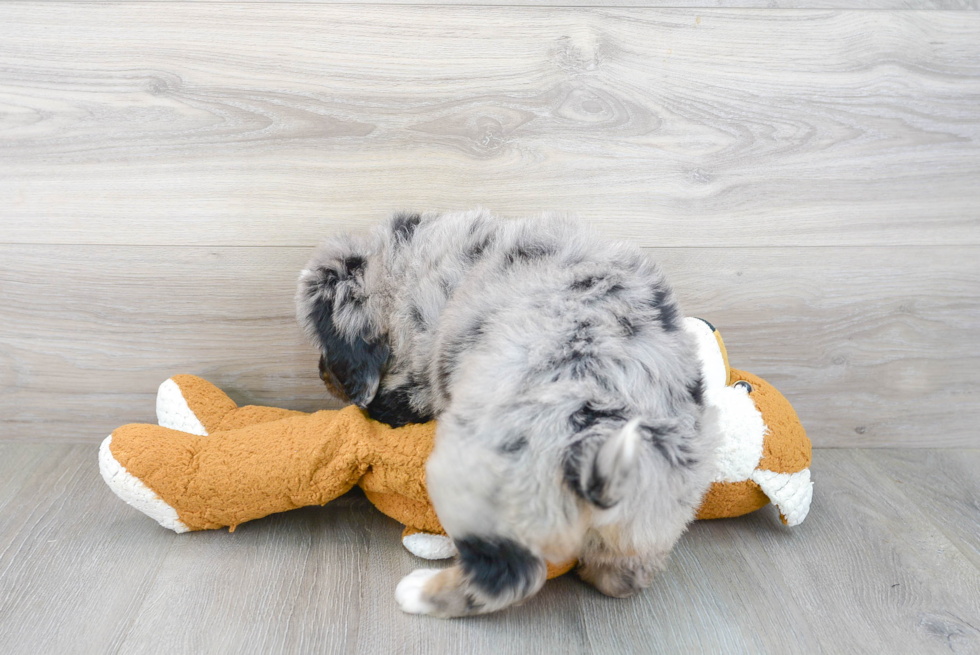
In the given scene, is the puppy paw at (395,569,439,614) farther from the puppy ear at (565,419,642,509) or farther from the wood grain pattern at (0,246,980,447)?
the wood grain pattern at (0,246,980,447)

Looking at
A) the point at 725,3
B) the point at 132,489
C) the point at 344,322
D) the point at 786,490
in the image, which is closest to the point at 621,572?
the point at 786,490

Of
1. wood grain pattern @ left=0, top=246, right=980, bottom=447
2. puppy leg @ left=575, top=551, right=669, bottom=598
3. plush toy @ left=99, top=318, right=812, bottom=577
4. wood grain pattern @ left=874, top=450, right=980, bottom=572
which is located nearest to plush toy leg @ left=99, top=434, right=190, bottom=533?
plush toy @ left=99, top=318, right=812, bottom=577

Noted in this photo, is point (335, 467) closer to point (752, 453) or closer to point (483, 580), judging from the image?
Answer: point (483, 580)

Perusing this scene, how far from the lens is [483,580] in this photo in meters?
1.01

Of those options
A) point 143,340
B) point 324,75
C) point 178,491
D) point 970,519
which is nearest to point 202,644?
point 178,491

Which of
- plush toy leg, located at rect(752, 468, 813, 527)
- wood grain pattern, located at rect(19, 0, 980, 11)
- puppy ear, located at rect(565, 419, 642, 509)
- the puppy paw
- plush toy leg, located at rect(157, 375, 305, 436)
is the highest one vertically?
wood grain pattern, located at rect(19, 0, 980, 11)

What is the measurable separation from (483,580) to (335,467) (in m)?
0.38

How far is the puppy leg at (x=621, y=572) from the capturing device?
3.68ft

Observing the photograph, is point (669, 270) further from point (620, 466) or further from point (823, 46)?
point (620, 466)

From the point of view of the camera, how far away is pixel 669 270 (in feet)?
5.06

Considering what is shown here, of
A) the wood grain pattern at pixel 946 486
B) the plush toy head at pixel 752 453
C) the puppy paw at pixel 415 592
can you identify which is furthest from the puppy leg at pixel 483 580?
the wood grain pattern at pixel 946 486

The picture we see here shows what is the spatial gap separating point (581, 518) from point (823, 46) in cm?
114

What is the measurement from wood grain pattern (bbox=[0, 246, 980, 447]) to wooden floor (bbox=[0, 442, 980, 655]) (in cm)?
23

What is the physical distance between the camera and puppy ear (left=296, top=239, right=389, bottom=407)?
1.22m
